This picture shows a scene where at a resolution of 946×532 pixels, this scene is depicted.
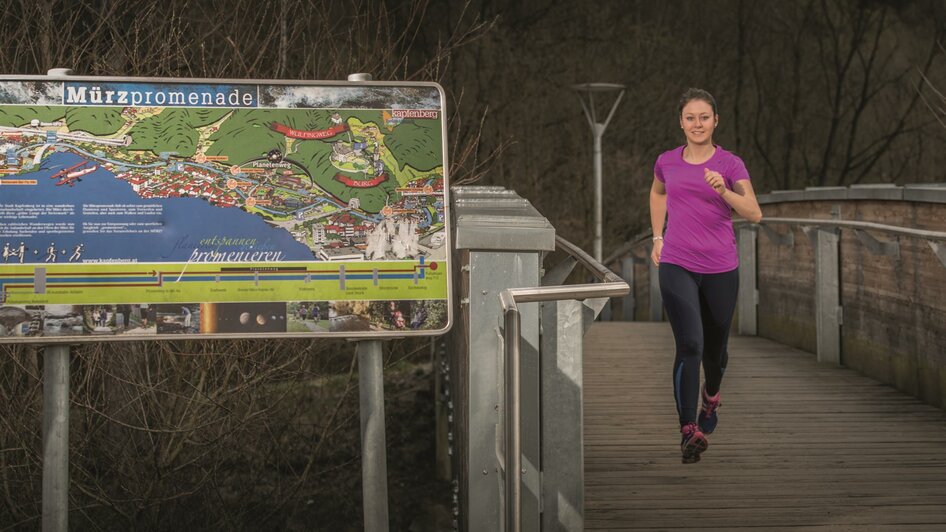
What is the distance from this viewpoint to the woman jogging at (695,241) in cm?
590

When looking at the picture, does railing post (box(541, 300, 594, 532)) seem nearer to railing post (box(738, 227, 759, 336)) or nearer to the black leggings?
the black leggings

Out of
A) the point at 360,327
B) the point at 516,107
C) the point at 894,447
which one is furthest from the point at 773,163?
the point at 360,327

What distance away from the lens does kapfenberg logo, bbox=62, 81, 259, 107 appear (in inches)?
196

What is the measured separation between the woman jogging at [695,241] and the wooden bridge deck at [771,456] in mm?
378

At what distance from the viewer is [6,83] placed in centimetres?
497

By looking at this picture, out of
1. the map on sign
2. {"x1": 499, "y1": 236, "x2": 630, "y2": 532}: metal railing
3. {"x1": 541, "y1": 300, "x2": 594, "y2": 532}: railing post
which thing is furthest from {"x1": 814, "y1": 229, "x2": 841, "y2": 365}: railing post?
{"x1": 499, "y1": 236, "x2": 630, "y2": 532}: metal railing

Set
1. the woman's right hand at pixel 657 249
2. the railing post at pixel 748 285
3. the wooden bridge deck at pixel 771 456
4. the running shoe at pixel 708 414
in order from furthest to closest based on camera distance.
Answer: the railing post at pixel 748 285
the running shoe at pixel 708 414
the woman's right hand at pixel 657 249
the wooden bridge deck at pixel 771 456

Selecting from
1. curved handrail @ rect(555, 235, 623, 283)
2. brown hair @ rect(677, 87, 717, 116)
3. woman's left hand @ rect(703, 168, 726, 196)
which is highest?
brown hair @ rect(677, 87, 717, 116)

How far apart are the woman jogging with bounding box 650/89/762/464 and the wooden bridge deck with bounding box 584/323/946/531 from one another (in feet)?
1.24

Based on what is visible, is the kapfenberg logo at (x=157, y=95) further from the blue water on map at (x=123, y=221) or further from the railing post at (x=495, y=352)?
the railing post at (x=495, y=352)

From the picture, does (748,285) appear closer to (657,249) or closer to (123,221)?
(657,249)

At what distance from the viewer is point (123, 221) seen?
16.1 feet

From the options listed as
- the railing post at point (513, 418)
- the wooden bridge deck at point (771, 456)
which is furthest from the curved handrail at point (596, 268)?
the wooden bridge deck at point (771, 456)

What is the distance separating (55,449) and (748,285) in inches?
339
